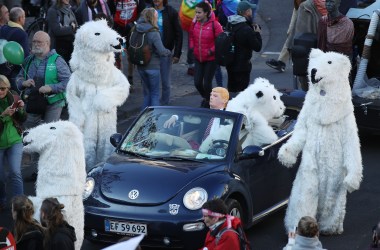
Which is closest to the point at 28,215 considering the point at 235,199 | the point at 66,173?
the point at 66,173

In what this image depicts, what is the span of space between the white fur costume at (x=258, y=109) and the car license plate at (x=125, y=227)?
88.8 inches

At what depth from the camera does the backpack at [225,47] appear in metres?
16.1

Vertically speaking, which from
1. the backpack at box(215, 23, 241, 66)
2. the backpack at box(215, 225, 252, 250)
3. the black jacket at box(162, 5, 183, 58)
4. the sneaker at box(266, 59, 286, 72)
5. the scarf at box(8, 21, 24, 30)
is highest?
the backpack at box(215, 225, 252, 250)

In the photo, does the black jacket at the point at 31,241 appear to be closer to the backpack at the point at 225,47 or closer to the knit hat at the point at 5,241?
the knit hat at the point at 5,241

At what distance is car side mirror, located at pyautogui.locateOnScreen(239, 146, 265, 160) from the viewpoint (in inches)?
447

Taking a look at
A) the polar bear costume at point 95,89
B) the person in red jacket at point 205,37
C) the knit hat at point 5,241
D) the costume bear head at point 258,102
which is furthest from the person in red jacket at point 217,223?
the person in red jacket at point 205,37

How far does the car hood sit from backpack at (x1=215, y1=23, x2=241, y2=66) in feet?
16.8

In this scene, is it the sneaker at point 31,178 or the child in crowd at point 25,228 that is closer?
the child in crowd at point 25,228

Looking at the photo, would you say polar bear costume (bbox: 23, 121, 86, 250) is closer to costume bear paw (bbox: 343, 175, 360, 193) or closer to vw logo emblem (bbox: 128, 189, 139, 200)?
vw logo emblem (bbox: 128, 189, 139, 200)

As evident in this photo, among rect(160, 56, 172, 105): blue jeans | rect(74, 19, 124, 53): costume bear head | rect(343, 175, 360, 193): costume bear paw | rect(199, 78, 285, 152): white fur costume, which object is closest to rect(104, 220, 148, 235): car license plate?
rect(199, 78, 285, 152): white fur costume

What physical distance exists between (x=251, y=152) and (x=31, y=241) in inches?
151

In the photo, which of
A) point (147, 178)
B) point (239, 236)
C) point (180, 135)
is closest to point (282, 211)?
point (180, 135)

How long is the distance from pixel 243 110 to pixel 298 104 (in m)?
1.98

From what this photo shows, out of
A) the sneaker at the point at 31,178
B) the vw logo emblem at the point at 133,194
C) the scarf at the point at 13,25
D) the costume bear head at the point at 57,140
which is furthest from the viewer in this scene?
the scarf at the point at 13,25
